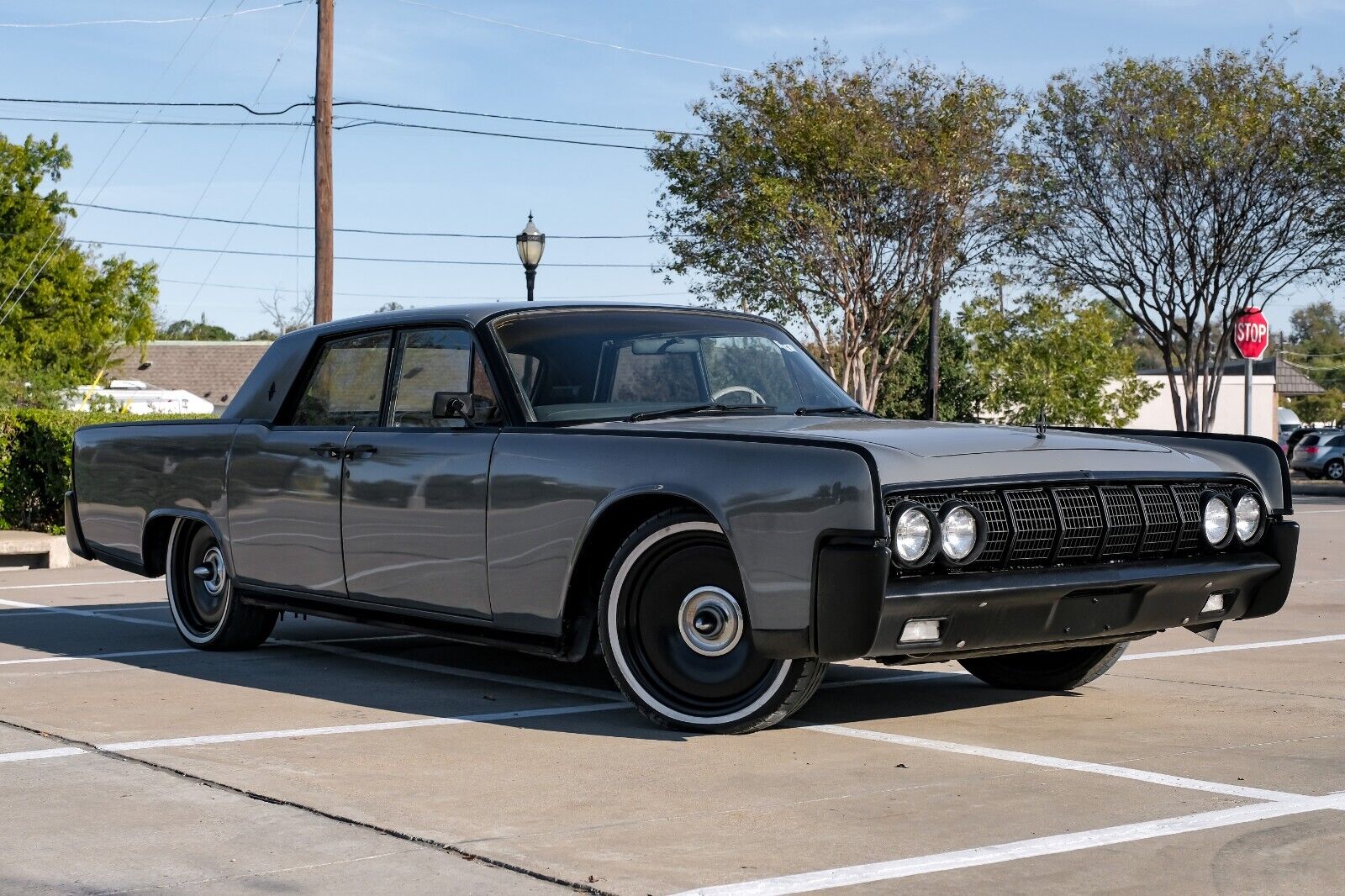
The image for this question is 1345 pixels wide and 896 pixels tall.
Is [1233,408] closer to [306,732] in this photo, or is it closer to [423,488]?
[423,488]

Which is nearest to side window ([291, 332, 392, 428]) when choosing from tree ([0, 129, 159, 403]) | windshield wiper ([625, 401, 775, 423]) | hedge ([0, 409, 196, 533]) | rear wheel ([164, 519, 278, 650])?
rear wheel ([164, 519, 278, 650])

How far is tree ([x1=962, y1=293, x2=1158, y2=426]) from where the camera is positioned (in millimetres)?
48656

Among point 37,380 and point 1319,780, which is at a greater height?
point 37,380

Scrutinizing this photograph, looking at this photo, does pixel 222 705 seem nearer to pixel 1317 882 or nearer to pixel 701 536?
pixel 701 536

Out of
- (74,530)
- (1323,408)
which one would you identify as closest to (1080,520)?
(74,530)

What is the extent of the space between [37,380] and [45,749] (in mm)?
30679

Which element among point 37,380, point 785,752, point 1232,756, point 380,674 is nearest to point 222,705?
point 380,674

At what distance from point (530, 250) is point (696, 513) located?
14532mm

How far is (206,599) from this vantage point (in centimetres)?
856

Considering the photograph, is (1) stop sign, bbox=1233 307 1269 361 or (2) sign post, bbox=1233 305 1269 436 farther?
(1) stop sign, bbox=1233 307 1269 361

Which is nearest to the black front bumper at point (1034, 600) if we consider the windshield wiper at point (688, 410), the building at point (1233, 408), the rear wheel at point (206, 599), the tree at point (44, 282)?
the windshield wiper at point (688, 410)

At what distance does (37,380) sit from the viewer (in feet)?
113

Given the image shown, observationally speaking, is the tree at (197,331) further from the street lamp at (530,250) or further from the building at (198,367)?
the street lamp at (530,250)

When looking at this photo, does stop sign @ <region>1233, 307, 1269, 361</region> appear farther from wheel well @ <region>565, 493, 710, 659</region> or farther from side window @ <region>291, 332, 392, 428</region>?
wheel well @ <region>565, 493, 710, 659</region>
